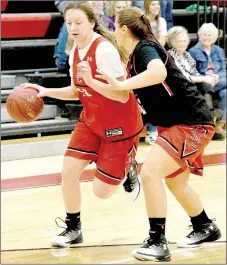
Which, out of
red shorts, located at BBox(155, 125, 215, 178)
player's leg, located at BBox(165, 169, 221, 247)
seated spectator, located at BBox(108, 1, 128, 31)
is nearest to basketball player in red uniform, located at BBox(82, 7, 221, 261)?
red shorts, located at BBox(155, 125, 215, 178)

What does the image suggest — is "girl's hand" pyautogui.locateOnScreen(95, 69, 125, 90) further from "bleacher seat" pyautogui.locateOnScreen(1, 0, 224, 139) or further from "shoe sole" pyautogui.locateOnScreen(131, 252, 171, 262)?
"bleacher seat" pyautogui.locateOnScreen(1, 0, 224, 139)

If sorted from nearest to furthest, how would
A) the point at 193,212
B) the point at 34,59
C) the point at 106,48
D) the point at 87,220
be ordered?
the point at 106,48, the point at 193,212, the point at 87,220, the point at 34,59

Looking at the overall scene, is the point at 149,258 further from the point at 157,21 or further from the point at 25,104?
the point at 157,21

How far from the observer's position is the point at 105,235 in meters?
5.08

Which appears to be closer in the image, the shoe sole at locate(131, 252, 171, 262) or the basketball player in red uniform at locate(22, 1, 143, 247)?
the shoe sole at locate(131, 252, 171, 262)

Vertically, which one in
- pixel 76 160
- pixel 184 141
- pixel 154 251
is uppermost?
pixel 184 141

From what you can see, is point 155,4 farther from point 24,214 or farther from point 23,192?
point 24,214

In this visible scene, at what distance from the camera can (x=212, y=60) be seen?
358 inches

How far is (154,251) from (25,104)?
4.05ft

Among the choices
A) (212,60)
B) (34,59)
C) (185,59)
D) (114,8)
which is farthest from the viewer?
(34,59)

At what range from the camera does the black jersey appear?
444 cm

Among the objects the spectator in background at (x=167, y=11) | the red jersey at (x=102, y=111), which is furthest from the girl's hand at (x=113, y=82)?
the spectator in background at (x=167, y=11)

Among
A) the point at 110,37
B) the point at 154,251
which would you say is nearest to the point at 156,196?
the point at 154,251

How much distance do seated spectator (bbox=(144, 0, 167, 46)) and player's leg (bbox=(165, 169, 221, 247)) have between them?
380 centimetres
